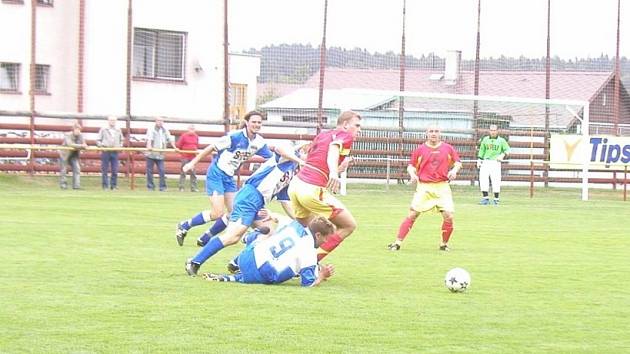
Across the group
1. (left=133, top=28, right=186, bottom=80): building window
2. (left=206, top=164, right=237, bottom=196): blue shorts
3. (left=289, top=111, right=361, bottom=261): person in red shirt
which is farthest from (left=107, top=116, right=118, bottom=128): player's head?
(left=289, top=111, right=361, bottom=261): person in red shirt

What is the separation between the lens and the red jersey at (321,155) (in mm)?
13766

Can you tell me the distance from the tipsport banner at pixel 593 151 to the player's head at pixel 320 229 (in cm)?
2437

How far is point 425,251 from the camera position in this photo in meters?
17.8

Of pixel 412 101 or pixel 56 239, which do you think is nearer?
pixel 56 239

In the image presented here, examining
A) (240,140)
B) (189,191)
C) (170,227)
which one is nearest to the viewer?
(240,140)

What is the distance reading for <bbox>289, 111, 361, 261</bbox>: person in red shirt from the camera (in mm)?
13633

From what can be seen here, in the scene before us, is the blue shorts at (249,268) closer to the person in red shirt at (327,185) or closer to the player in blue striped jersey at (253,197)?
the player in blue striped jersey at (253,197)

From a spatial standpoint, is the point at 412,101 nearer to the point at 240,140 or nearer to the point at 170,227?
the point at 170,227

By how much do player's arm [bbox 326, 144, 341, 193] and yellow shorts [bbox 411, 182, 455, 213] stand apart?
16.3ft

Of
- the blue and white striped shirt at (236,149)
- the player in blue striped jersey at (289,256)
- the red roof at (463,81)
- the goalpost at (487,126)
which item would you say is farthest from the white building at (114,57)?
the player in blue striped jersey at (289,256)

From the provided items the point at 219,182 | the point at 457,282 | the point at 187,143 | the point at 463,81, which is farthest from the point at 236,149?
the point at 463,81

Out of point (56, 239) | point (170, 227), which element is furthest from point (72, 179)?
point (56, 239)

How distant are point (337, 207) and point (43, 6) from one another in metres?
26.2

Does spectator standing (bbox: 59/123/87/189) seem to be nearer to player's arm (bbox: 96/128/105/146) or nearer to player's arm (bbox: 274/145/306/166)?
player's arm (bbox: 96/128/105/146)
